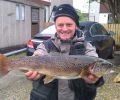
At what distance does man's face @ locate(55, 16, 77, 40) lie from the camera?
11.1ft

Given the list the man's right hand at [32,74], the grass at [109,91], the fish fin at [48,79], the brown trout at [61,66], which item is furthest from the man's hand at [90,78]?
the grass at [109,91]

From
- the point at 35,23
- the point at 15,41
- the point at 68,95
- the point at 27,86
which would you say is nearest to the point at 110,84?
the point at 27,86

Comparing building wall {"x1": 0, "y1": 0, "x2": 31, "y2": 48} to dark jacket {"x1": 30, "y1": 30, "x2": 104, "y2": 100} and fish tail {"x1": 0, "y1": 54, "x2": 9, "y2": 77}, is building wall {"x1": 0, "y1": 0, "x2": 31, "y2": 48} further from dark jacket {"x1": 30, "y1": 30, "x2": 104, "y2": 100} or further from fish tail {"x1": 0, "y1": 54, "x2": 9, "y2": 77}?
fish tail {"x1": 0, "y1": 54, "x2": 9, "y2": 77}

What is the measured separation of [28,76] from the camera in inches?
127

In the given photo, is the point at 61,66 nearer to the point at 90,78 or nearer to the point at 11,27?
the point at 90,78

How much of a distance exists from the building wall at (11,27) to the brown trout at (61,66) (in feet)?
52.6

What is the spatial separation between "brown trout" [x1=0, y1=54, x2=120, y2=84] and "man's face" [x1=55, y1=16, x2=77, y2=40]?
267mm

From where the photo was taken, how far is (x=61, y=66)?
10.3 ft

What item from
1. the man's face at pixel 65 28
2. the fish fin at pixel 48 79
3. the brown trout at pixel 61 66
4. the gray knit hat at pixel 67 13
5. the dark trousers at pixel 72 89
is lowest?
the dark trousers at pixel 72 89

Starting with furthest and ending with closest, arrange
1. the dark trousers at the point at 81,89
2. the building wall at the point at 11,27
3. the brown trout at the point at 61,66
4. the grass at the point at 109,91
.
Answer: the building wall at the point at 11,27 → the grass at the point at 109,91 → the dark trousers at the point at 81,89 → the brown trout at the point at 61,66

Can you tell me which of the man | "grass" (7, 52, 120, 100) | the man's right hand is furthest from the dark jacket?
"grass" (7, 52, 120, 100)

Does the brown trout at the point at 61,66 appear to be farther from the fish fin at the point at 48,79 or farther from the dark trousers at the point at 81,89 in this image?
the dark trousers at the point at 81,89

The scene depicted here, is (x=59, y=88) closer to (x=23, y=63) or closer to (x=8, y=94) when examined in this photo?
(x=23, y=63)

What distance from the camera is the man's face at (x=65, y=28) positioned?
3.39 metres
